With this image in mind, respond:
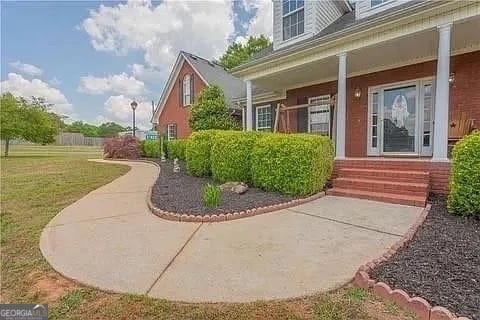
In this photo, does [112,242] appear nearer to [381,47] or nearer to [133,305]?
[133,305]

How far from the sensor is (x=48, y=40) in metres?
10.0

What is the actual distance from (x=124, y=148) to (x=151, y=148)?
5.84 feet

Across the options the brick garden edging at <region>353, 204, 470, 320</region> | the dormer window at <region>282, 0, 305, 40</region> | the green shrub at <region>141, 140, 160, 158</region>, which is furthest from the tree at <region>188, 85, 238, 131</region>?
the brick garden edging at <region>353, 204, 470, 320</region>

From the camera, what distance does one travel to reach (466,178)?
452 centimetres

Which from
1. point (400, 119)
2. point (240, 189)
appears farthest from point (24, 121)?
point (400, 119)

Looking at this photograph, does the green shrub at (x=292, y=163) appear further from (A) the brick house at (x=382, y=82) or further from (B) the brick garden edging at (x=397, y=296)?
(B) the brick garden edging at (x=397, y=296)

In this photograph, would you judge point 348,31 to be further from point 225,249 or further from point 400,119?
point 225,249

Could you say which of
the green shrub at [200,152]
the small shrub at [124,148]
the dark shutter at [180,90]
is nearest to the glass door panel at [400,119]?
the green shrub at [200,152]

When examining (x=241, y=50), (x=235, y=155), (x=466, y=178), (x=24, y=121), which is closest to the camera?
(x=466, y=178)

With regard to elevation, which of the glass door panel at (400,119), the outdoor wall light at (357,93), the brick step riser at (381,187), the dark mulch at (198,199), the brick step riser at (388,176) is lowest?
the dark mulch at (198,199)

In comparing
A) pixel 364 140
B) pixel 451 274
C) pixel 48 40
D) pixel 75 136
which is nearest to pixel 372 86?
pixel 364 140

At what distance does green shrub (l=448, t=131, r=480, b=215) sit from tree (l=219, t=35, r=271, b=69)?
23.9 metres

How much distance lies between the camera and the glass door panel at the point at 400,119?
834cm

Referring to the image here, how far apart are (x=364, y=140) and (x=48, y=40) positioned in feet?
35.9
